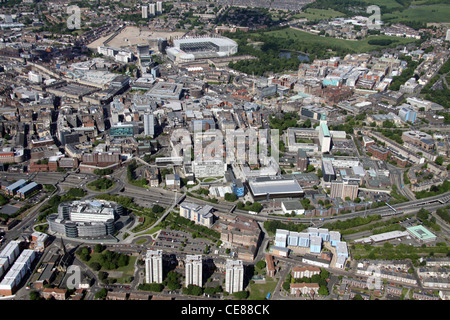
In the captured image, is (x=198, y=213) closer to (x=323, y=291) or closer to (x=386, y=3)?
(x=323, y=291)

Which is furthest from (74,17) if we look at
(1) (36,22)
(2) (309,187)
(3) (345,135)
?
(2) (309,187)

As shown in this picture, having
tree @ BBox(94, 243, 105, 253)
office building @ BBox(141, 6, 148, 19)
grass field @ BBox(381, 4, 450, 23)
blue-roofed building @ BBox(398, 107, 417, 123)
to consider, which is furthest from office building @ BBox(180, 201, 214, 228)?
grass field @ BBox(381, 4, 450, 23)

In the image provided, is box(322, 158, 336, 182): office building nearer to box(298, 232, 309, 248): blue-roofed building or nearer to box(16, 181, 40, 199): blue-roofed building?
box(298, 232, 309, 248): blue-roofed building

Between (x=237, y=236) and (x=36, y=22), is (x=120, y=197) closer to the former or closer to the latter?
(x=237, y=236)

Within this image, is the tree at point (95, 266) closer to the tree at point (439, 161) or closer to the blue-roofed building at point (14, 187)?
the blue-roofed building at point (14, 187)

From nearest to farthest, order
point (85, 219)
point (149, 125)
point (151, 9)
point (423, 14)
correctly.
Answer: point (85, 219) < point (149, 125) < point (151, 9) < point (423, 14)

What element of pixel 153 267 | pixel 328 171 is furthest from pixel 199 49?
pixel 153 267
